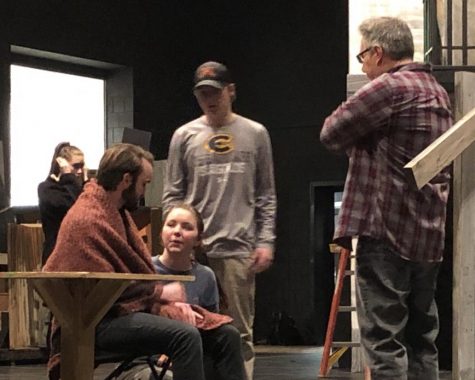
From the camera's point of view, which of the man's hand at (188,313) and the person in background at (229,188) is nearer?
the man's hand at (188,313)

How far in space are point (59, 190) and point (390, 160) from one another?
308cm

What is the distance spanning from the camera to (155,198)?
7941 mm

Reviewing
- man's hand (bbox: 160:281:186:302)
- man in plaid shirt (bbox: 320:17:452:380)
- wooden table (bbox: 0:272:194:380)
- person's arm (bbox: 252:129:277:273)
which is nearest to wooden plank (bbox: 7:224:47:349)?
person's arm (bbox: 252:129:277:273)

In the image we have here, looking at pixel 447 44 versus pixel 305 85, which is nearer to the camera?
pixel 447 44

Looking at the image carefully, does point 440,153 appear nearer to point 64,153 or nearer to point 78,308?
point 78,308

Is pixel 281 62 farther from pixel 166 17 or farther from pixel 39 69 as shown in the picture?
pixel 39 69

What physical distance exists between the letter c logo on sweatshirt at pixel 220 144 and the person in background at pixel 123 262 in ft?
1.40

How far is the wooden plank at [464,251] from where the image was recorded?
13.8 feet

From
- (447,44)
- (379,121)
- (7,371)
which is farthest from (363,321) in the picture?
(7,371)

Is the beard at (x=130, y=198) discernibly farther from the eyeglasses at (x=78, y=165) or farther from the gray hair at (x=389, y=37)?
the eyeglasses at (x=78, y=165)

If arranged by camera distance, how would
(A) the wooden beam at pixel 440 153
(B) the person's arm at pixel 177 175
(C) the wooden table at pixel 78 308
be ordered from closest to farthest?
(A) the wooden beam at pixel 440 153, (C) the wooden table at pixel 78 308, (B) the person's arm at pixel 177 175

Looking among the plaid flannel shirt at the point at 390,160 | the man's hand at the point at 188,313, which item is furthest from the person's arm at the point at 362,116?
the man's hand at the point at 188,313

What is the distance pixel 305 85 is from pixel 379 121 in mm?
8656

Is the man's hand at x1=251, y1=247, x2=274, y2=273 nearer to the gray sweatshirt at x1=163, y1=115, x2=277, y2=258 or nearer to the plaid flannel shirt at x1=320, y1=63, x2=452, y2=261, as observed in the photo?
the gray sweatshirt at x1=163, y1=115, x2=277, y2=258
